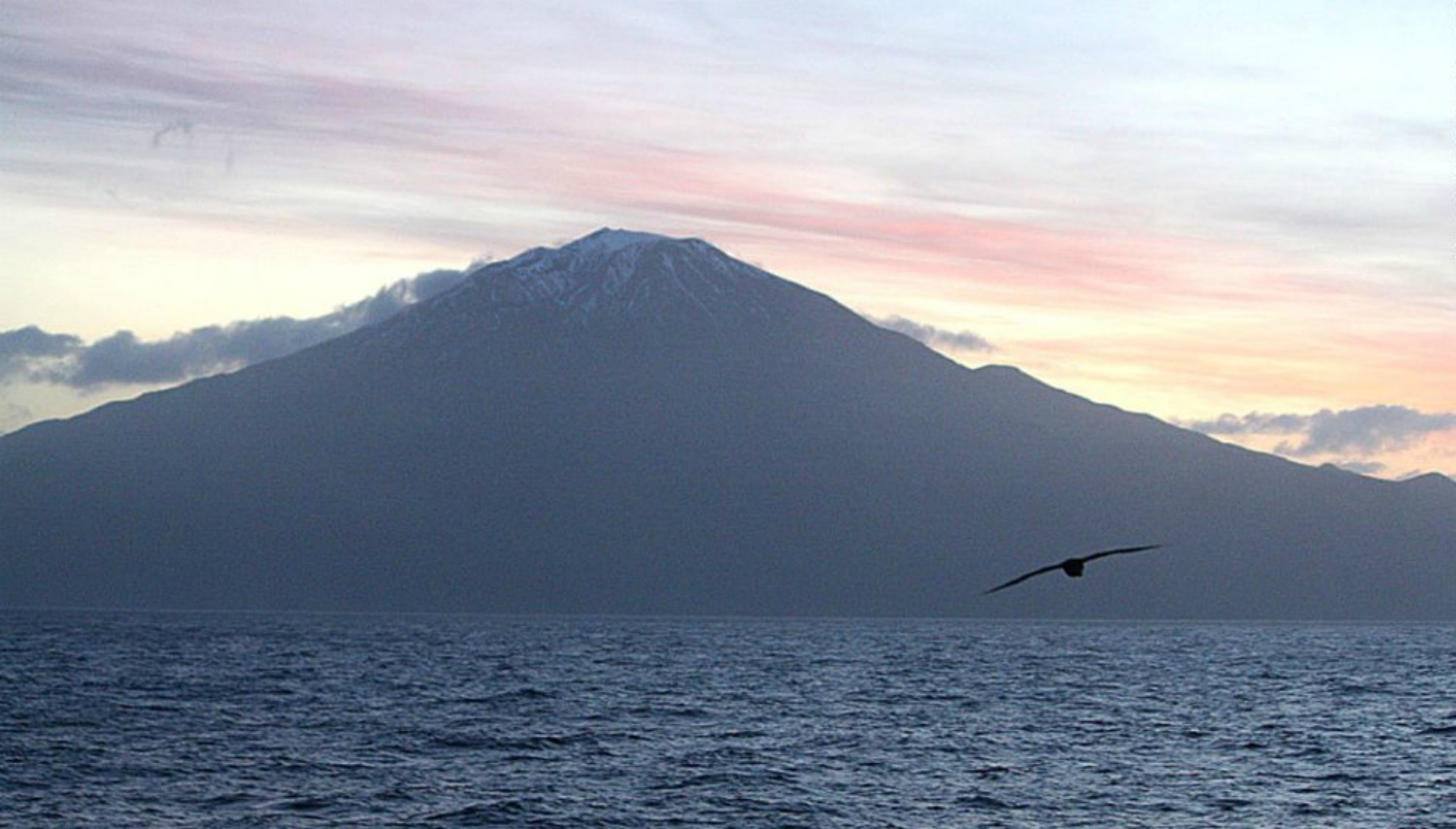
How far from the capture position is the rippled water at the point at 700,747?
5803 cm

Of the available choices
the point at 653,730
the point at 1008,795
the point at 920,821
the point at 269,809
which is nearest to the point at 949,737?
the point at 653,730

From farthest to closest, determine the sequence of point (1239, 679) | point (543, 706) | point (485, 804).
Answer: point (1239, 679), point (543, 706), point (485, 804)

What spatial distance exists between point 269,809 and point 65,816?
580 cm

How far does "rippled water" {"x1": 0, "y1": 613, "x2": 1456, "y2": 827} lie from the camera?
58031 millimetres

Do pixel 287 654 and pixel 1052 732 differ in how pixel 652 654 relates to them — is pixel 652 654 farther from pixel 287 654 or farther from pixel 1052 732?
pixel 1052 732

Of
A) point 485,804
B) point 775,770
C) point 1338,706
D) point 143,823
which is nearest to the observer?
point 143,823

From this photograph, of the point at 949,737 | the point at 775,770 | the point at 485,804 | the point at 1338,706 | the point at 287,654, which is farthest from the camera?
the point at 287,654

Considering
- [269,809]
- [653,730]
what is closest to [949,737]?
[653,730]

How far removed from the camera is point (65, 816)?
5503 cm

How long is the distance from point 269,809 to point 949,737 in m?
34.6

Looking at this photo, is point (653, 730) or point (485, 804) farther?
point (653, 730)

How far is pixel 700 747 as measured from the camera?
75.8m

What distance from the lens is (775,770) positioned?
223 feet

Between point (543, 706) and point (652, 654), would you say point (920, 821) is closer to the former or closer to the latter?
point (543, 706)
